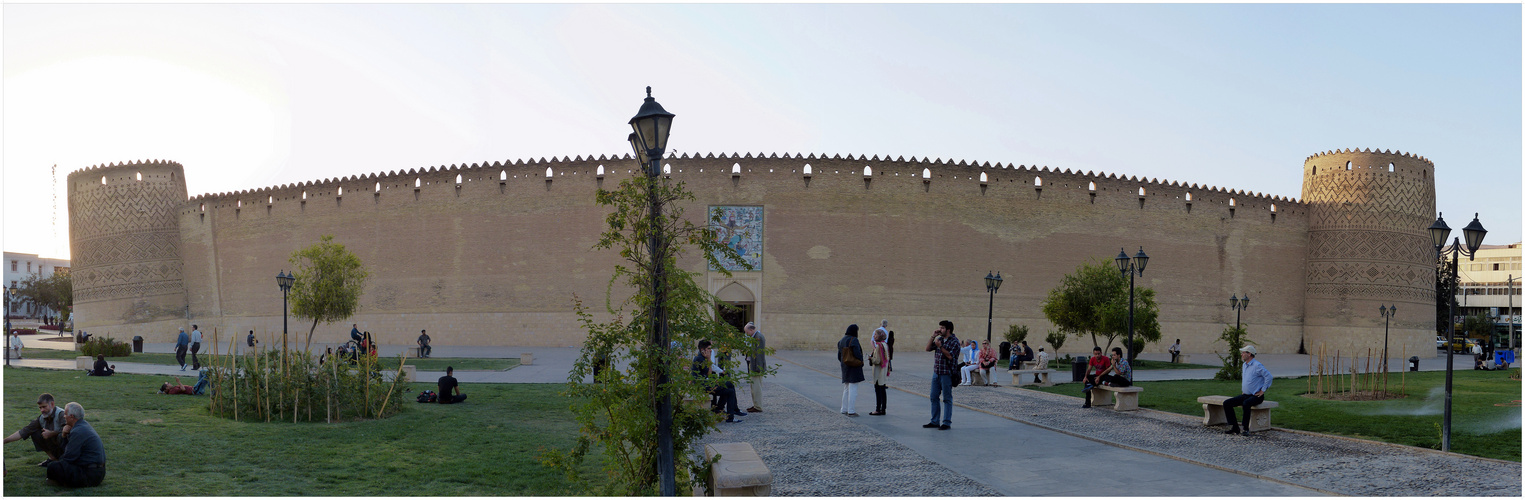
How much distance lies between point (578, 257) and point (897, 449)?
65.1 feet

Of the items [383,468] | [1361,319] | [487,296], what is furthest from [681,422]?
[1361,319]

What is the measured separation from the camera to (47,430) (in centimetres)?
612

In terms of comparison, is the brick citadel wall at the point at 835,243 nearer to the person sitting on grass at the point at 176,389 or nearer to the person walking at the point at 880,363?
the person sitting on grass at the point at 176,389

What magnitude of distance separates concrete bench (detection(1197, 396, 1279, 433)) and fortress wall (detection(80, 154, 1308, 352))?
16503 millimetres

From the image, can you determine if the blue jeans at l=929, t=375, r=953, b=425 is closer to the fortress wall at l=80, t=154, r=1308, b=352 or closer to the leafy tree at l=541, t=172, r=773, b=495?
the leafy tree at l=541, t=172, r=773, b=495

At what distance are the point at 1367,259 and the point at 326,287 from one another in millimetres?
30246

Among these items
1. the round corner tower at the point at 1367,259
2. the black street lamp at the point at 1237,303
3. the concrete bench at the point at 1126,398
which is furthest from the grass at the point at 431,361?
the round corner tower at the point at 1367,259

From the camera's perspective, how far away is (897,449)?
693 centimetres

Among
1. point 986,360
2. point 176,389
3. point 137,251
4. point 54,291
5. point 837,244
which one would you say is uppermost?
point 837,244

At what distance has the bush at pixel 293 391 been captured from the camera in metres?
8.99

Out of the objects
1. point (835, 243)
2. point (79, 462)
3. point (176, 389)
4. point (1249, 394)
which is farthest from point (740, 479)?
point (835, 243)

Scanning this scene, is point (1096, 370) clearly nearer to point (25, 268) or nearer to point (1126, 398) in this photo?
point (1126, 398)

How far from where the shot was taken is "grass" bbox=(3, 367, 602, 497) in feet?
19.4

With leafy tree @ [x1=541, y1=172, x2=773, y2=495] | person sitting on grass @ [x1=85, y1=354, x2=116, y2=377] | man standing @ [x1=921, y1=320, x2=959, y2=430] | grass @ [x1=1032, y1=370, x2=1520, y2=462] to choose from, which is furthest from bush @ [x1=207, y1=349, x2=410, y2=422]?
grass @ [x1=1032, y1=370, x2=1520, y2=462]
